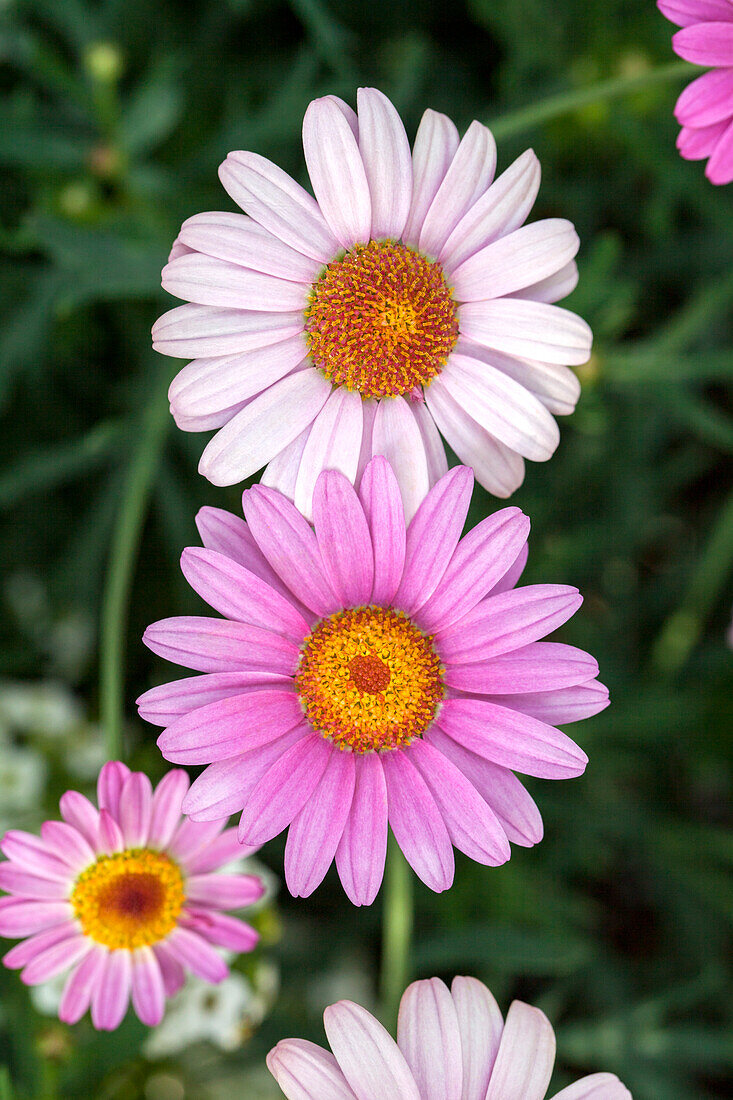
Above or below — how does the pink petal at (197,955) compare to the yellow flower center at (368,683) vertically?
below

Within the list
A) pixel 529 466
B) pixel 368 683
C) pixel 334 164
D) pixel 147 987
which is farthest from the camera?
pixel 529 466

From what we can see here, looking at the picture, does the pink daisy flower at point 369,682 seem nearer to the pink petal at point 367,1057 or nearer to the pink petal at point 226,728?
the pink petal at point 226,728

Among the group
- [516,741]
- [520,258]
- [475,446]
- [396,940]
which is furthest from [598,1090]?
[520,258]

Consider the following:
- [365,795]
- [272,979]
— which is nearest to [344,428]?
[365,795]

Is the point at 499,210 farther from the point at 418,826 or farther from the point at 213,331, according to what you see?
the point at 418,826

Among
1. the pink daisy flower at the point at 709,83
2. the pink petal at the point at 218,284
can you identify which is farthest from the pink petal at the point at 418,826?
the pink daisy flower at the point at 709,83

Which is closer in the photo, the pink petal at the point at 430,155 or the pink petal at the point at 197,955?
the pink petal at the point at 430,155
